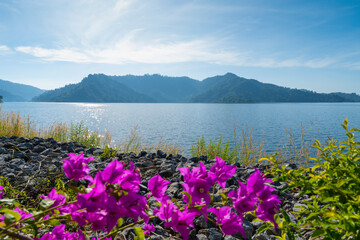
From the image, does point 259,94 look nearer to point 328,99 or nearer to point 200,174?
point 328,99

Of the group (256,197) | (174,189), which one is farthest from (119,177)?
(174,189)

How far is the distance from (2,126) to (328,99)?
222 meters

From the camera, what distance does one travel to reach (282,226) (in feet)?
3.49

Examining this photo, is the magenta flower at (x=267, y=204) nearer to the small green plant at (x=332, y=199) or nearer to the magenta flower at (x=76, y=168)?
the small green plant at (x=332, y=199)

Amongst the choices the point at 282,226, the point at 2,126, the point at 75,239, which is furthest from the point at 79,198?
the point at 2,126

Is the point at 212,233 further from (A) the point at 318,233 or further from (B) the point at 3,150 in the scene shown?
(B) the point at 3,150

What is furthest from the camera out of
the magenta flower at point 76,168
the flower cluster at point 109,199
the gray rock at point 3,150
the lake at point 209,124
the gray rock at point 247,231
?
the lake at point 209,124

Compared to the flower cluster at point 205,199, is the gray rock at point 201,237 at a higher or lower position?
lower

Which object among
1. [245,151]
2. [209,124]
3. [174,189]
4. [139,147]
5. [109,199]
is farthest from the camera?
[209,124]

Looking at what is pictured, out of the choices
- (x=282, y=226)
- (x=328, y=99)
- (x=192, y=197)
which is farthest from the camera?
(x=328, y=99)

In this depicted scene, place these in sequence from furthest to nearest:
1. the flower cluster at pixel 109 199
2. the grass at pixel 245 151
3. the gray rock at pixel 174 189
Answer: the grass at pixel 245 151
the gray rock at pixel 174 189
the flower cluster at pixel 109 199

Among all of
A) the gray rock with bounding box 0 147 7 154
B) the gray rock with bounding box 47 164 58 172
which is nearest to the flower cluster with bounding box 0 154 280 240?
the gray rock with bounding box 47 164 58 172

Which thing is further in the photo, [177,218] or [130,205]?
[177,218]

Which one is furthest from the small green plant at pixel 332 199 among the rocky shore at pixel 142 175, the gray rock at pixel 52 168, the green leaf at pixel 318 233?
the gray rock at pixel 52 168
